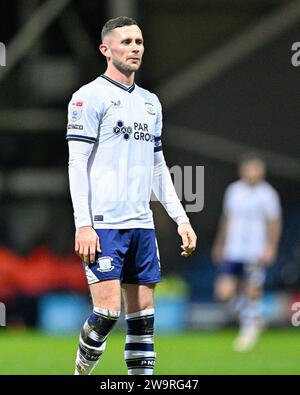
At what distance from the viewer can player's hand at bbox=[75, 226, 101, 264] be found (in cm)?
695

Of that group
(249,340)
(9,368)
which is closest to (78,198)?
(9,368)

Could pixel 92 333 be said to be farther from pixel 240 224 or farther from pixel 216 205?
pixel 216 205

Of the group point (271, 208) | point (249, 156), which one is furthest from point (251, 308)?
point (249, 156)

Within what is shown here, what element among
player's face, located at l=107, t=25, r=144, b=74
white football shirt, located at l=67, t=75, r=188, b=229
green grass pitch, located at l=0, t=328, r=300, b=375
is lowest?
green grass pitch, located at l=0, t=328, r=300, b=375

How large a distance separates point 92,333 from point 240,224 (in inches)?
280

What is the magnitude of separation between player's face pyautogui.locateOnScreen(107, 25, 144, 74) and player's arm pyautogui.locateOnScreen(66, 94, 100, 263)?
308 millimetres

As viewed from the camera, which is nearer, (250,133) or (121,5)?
(121,5)

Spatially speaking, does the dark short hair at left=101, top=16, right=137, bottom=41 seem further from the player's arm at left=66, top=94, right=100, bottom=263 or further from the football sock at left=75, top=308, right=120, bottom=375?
the football sock at left=75, top=308, right=120, bottom=375

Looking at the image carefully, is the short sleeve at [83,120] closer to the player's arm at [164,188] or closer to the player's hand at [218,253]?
the player's arm at [164,188]

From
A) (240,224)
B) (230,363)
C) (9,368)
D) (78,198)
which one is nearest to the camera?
(78,198)

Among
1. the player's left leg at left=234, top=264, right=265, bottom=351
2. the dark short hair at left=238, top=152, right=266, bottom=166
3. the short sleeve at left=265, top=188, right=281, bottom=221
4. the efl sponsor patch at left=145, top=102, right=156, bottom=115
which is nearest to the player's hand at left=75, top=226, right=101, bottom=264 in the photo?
the efl sponsor patch at left=145, top=102, right=156, bottom=115

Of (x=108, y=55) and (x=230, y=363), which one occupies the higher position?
(x=108, y=55)

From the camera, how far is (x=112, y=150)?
7.08 meters
